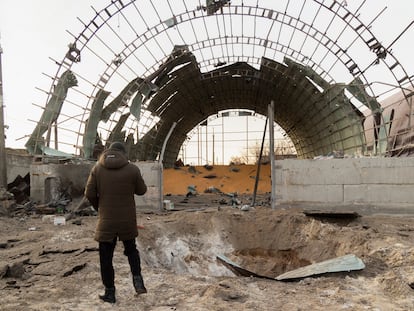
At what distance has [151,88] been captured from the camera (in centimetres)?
1683

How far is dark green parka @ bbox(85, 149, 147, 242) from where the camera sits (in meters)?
4.37

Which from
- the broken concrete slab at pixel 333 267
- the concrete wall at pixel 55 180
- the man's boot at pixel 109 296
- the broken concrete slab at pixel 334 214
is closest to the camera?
the man's boot at pixel 109 296

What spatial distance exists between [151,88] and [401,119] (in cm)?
1095

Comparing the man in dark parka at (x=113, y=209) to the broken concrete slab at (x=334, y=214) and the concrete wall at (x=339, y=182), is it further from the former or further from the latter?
the concrete wall at (x=339, y=182)

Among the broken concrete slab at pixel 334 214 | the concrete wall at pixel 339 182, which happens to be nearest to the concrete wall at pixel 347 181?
the concrete wall at pixel 339 182

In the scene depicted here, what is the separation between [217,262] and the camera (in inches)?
323

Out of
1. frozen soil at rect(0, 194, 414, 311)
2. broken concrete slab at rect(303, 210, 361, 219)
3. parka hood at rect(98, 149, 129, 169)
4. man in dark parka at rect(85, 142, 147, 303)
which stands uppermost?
parka hood at rect(98, 149, 129, 169)

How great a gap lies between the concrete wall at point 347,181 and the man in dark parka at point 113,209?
24.7 feet

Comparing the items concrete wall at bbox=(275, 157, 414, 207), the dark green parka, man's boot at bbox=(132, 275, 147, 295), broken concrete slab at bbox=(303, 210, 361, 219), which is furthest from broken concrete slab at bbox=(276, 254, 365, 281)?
concrete wall at bbox=(275, 157, 414, 207)

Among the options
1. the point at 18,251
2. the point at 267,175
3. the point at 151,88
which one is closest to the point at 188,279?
the point at 18,251

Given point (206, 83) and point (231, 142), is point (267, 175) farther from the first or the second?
point (231, 142)

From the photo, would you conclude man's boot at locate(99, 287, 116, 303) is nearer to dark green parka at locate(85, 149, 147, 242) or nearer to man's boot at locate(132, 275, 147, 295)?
man's boot at locate(132, 275, 147, 295)

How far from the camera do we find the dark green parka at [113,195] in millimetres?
4367

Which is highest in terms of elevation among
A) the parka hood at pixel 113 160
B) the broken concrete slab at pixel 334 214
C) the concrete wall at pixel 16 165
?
the concrete wall at pixel 16 165
